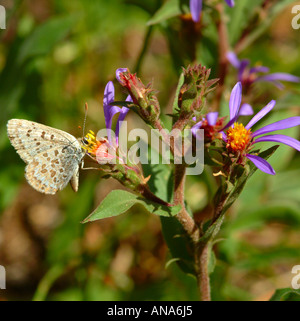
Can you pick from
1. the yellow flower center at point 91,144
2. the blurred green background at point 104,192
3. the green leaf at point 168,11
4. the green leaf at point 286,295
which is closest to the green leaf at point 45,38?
the blurred green background at point 104,192

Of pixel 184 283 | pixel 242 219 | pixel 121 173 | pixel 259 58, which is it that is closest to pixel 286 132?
pixel 242 219

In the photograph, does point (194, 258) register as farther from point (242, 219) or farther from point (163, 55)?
point (163, 55)

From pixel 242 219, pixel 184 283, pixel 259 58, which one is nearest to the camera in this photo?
pixel 184 283

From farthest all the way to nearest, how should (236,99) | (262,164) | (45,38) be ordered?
1. (45,38)
2. (236,99)
3. (262,164)

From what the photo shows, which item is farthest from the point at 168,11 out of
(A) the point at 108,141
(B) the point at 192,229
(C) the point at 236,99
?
(B) the point at 192,229

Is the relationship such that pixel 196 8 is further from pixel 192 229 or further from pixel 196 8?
pixel 192 229
